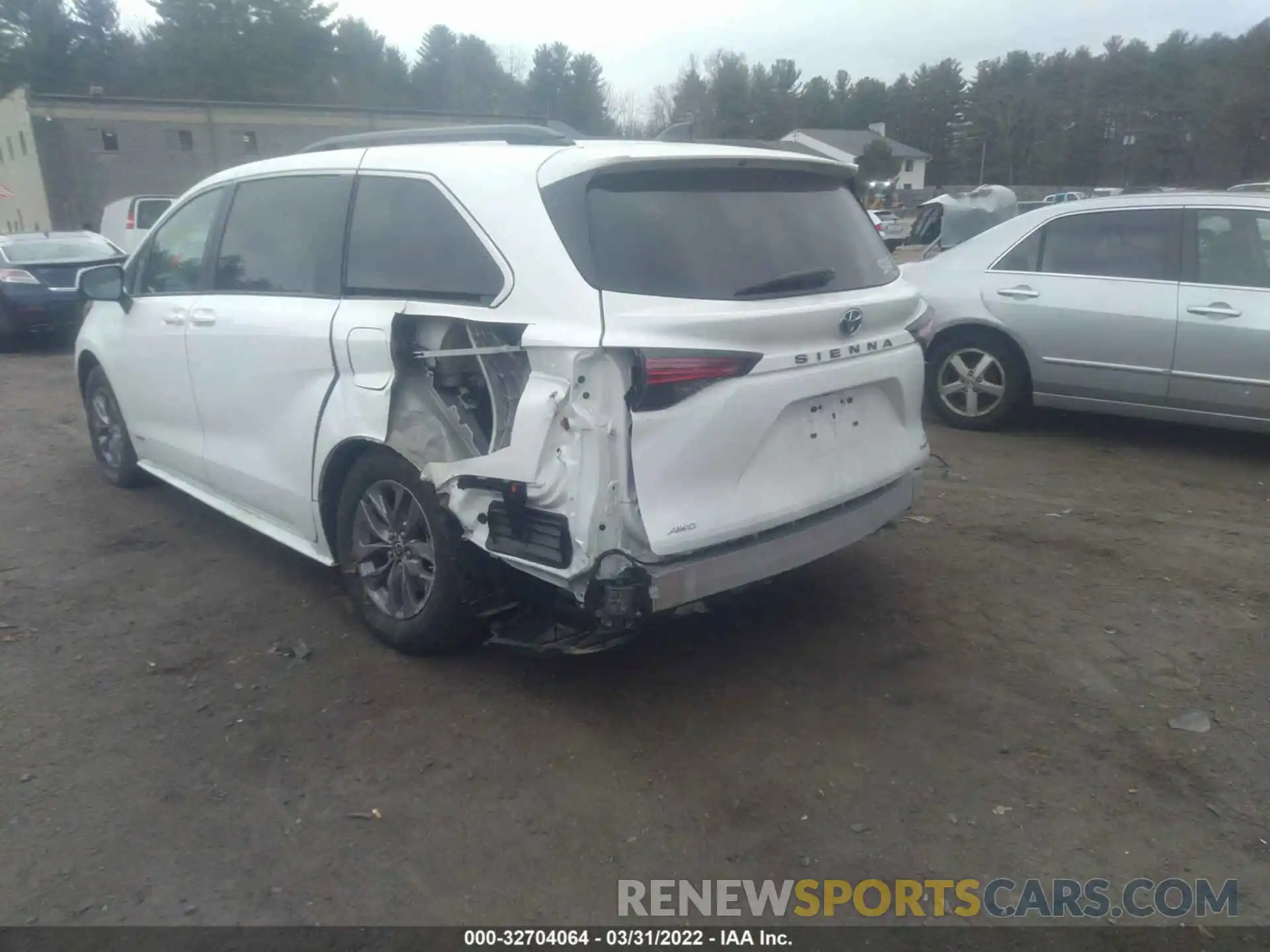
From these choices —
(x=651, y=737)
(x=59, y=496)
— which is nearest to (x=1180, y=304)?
(x=651, y=737)

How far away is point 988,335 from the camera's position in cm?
702

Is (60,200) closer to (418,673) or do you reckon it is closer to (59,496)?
(59,496)

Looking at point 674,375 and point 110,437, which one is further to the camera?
point 110,437

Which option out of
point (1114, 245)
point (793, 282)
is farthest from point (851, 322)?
point (1114, 245)

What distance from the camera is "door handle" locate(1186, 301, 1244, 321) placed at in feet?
19.7

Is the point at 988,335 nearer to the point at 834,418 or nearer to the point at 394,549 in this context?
the point at 834,418

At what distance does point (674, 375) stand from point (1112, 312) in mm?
4641

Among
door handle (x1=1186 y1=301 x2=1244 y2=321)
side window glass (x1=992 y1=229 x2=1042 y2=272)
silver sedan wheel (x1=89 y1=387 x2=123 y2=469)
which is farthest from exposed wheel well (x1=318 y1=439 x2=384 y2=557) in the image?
door handle (x1=1186 y1=301 x2=1244 y2=321)

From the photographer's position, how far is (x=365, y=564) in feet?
13.0

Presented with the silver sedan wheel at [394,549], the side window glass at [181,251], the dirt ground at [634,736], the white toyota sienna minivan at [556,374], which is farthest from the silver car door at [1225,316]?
the side window glass at [181,251]

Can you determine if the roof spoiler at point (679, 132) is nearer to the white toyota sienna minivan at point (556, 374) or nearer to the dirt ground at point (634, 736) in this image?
the white toyota sienna minivan at point (556, 374)

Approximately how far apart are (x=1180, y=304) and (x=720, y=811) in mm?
5008

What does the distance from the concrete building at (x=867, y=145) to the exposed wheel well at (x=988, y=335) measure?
180 ft

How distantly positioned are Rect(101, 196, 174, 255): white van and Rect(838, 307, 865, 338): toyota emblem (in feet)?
63.4
